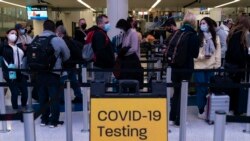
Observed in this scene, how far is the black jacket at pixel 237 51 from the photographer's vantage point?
5031 mm

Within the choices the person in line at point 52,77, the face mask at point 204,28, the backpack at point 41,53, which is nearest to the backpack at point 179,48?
the face mask at point 204,28

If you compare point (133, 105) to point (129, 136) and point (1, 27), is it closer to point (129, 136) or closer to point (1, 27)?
point (129, 136)

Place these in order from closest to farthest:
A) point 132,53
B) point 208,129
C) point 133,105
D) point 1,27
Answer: point 133,105 → point 208,129 → point 132,53 → point 1,27

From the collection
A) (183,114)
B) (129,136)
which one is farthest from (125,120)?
(183,114)

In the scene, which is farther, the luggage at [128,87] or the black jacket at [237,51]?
the black jacket at [237,51]

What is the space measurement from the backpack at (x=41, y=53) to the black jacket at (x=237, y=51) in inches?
102

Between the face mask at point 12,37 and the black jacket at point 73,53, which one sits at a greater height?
the face mask at point 12,37

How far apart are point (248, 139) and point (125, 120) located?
255 centimetres

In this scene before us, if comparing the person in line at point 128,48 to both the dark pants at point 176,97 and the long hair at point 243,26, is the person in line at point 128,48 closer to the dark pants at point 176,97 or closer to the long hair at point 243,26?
the dark pants at point 176,97

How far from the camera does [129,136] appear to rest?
7.49 feet

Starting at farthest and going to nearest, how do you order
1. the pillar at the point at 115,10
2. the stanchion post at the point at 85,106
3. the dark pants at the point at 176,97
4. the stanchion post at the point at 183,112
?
1. the pillar at the point at 115,10
2. the dark pants at the point at 176,97
3. the stanchion post at the point at 85,106
4. the stanchion post at the point at 183,112

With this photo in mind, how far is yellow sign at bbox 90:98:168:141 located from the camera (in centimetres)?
225

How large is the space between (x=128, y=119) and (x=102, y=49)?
8.64ft

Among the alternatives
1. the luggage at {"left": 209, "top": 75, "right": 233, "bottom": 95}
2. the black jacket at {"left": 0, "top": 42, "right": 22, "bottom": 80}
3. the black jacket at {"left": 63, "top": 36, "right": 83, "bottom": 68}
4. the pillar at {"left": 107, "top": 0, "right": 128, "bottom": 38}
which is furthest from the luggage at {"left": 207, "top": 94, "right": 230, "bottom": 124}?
the pillar at {"left": 107, "top": 0, "right": 128, "bottom": 38}
